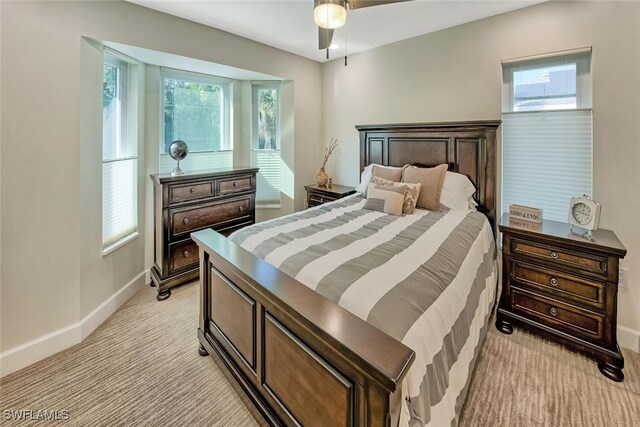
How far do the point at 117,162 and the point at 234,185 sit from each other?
1178 mm

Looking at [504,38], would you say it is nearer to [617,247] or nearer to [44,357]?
[617,247]

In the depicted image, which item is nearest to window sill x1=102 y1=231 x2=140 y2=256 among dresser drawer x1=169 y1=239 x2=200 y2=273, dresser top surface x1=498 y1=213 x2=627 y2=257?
dresser drawer x1=169 y1=239 x2=200 y2=273

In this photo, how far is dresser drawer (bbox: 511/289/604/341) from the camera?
2.09 meters

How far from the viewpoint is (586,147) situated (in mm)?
2477

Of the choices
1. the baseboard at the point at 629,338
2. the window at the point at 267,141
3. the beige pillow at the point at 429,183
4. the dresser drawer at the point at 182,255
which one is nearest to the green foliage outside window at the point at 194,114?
the window at the point at 267,141

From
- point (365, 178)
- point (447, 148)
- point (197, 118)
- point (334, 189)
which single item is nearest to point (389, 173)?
point (365, 178)

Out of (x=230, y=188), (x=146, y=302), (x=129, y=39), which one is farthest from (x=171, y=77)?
(x=146, y=302)

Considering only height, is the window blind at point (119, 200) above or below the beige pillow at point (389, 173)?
below

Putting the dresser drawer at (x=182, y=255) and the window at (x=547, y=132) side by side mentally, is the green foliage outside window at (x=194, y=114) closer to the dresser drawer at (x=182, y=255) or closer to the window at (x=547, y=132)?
the dresser drawer at (x=182, y=255)

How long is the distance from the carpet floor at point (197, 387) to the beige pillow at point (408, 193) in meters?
1.22

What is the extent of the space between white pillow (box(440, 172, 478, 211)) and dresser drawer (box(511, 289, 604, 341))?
0.89 m

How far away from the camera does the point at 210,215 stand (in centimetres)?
344

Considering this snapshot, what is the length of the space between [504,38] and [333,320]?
10.3ft

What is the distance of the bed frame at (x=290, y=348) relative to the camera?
956 mm
